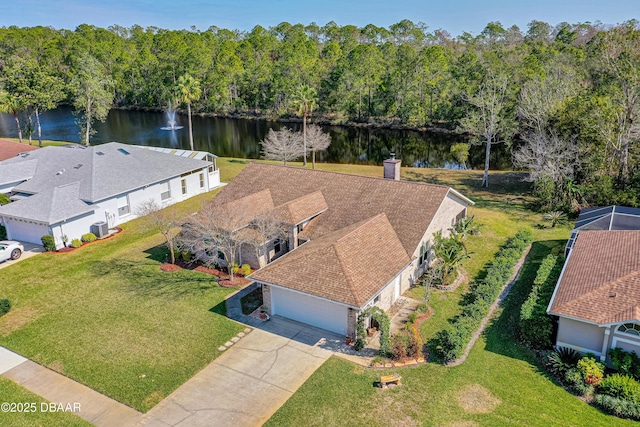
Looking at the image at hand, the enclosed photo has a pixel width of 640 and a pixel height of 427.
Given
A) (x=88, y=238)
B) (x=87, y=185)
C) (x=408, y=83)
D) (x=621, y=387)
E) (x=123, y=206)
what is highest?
(x=408, y=83)

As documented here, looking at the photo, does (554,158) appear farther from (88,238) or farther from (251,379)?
(88,238)

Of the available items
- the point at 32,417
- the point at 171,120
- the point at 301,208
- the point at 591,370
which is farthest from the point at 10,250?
the point at 171,120

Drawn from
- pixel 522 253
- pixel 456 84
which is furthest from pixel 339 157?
pixel 522 253

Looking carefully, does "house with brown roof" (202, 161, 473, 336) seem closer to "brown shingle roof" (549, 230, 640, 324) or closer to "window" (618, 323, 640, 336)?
"brown shingle roof" (549, 230, 640, 324)

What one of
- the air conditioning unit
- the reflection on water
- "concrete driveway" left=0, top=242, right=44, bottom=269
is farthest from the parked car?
the reflection on water

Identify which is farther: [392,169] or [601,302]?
[392,169]

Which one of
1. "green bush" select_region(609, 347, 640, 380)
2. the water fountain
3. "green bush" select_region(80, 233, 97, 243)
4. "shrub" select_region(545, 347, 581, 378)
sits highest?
the water fountain

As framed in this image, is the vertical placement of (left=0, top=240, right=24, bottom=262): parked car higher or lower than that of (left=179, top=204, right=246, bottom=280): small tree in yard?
lower
